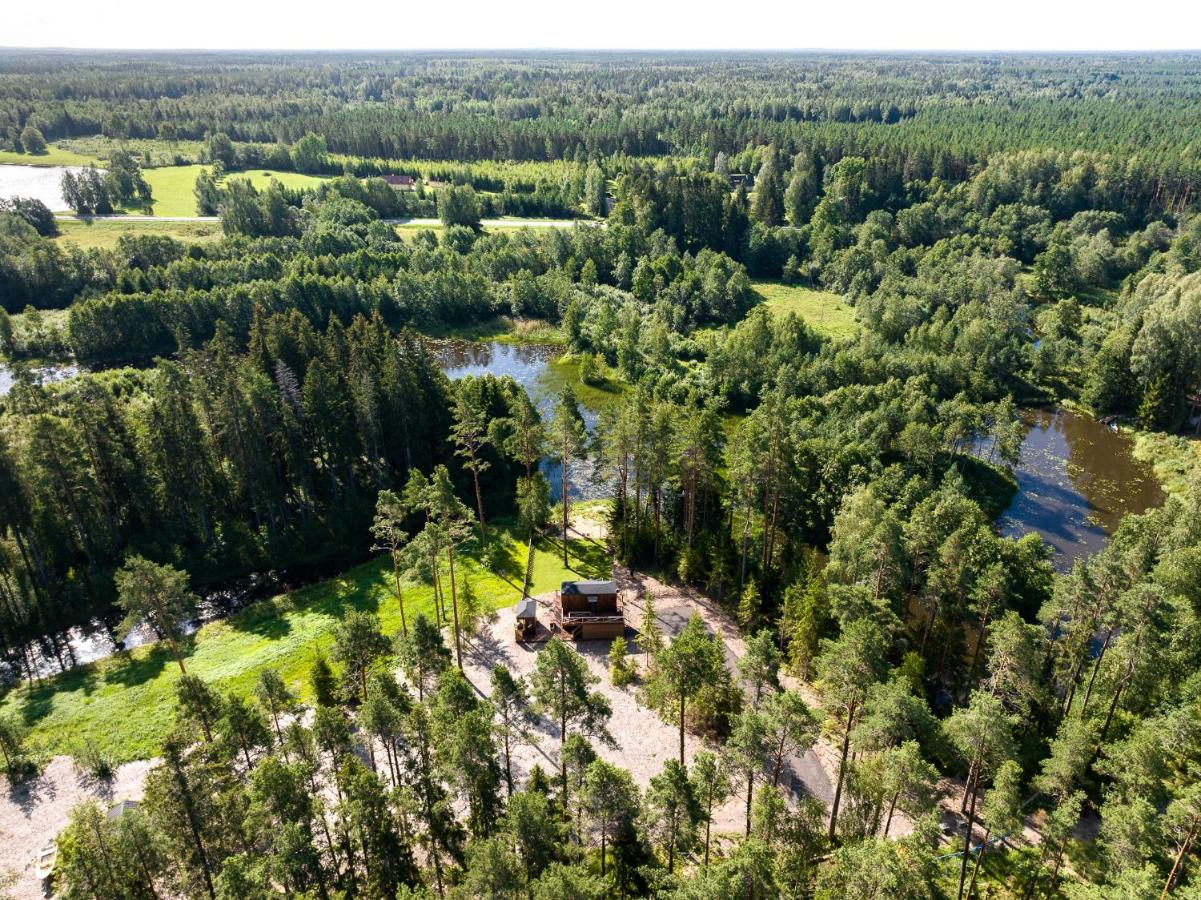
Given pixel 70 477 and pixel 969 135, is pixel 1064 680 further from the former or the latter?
pixel 969 135

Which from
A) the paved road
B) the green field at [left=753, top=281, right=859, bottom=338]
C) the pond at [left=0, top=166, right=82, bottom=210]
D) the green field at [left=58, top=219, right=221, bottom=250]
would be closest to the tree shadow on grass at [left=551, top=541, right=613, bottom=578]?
the green field at [left=753, top=281, right=859, bottom=338]

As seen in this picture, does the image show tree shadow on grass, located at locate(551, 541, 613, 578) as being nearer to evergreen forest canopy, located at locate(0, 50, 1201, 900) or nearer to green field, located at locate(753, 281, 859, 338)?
evergreen forest canopy, located at locate(0, 50, 1201, 900)

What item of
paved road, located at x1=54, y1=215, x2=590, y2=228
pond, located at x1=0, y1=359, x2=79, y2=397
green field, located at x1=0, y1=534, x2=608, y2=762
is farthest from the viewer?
paved road, located at x1=54, y1=215, x2=590, y2=228

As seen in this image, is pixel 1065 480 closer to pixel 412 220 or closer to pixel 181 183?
pixel 412 220

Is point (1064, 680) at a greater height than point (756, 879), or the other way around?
point (756, 879)

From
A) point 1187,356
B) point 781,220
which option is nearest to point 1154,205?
point 781,220

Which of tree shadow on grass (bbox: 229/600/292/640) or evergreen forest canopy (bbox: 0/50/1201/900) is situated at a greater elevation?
evergreen forest canopy (bbox: 0/50/1201/900)

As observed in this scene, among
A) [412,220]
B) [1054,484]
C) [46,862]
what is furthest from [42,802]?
[412,220]
